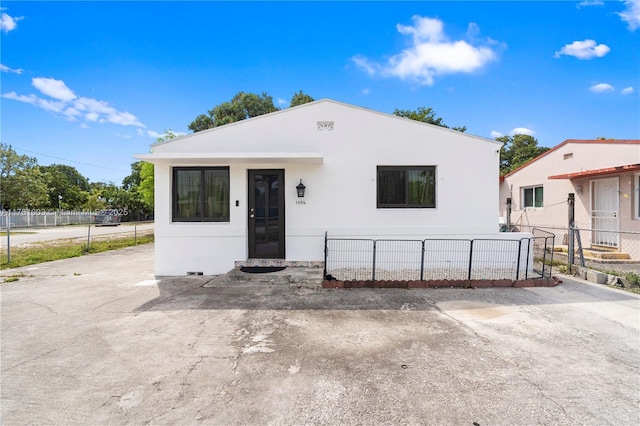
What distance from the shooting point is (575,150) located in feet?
33.0

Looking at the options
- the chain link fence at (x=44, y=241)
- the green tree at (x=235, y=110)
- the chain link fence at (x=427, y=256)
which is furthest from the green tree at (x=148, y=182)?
the chain link fence at (x=427, y=256)

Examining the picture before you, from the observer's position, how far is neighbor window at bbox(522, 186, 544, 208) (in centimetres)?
1153

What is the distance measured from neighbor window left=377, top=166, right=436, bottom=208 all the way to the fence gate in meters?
5.78

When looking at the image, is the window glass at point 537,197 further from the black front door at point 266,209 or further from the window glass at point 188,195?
the window glass at point 188,195

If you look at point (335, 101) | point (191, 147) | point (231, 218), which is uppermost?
point (335, 101)

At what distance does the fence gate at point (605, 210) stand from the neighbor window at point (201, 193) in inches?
433

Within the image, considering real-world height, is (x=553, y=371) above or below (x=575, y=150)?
below

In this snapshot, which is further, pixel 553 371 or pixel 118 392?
Answer: pixel 553 371

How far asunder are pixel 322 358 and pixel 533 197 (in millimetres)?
12789

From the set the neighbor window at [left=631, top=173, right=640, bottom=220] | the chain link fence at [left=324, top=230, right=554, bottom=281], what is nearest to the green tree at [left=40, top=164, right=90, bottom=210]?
the chain link fence at [left=324, top=230, right=554, bottom=281]

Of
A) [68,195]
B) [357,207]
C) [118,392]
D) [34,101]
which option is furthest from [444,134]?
[68,195]

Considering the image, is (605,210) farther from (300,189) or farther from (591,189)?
(300,189)

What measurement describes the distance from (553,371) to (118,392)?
4.16m

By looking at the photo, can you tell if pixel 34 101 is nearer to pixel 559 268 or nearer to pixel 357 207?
pixel 357 207
